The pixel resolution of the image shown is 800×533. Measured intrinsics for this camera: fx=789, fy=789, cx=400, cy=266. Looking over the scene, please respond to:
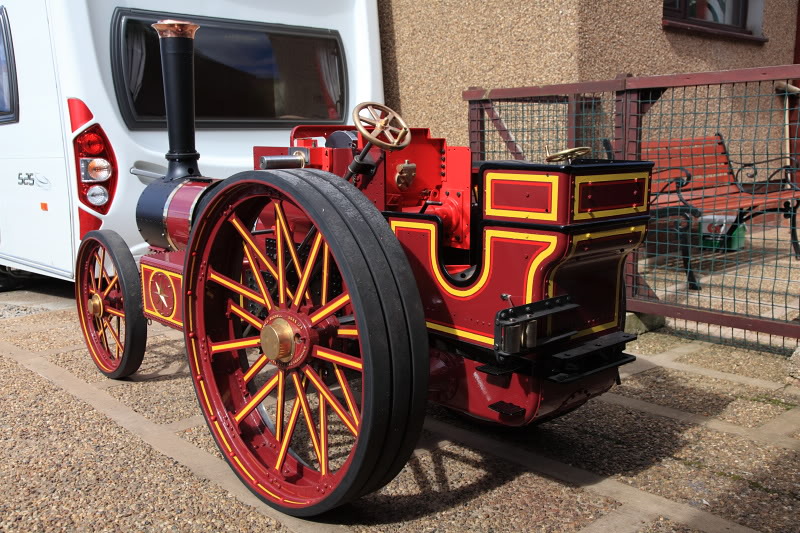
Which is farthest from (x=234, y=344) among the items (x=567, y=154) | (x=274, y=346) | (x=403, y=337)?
(x=567, y=154)

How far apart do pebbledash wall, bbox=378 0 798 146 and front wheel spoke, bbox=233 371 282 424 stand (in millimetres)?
4002

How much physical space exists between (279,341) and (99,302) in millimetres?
2037

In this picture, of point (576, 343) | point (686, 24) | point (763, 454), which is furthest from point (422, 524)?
point (686, 24)

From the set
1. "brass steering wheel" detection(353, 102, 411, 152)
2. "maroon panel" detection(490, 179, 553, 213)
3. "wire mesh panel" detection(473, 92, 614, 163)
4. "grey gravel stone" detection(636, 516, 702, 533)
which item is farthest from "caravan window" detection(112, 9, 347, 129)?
"grey gravel stone" detection(636, 516, 702, 533)

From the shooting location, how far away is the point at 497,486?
281 centimetres

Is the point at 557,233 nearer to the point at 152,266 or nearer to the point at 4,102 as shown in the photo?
the point at 152,266

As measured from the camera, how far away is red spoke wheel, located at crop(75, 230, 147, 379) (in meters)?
3.88

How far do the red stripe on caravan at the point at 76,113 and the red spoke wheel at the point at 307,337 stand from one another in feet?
7.07

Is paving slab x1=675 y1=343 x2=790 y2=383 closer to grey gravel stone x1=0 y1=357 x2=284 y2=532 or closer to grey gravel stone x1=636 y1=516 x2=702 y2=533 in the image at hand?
grey gravel stone x1=636 y1=516 x2=702 y2=533

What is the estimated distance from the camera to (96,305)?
421 cm

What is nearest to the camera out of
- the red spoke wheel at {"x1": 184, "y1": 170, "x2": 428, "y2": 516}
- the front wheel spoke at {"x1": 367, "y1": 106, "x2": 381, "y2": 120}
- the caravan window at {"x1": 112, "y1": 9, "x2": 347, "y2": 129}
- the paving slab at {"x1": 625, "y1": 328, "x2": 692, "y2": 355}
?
the red spoke wheel at {"x1": 184, "y1": 170, "x2": 428, "y2": 516}

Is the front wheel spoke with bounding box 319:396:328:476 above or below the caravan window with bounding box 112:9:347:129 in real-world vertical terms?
below

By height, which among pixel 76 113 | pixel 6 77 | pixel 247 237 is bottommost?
pixel 247 237

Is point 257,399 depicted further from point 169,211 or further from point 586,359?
point 169,211
